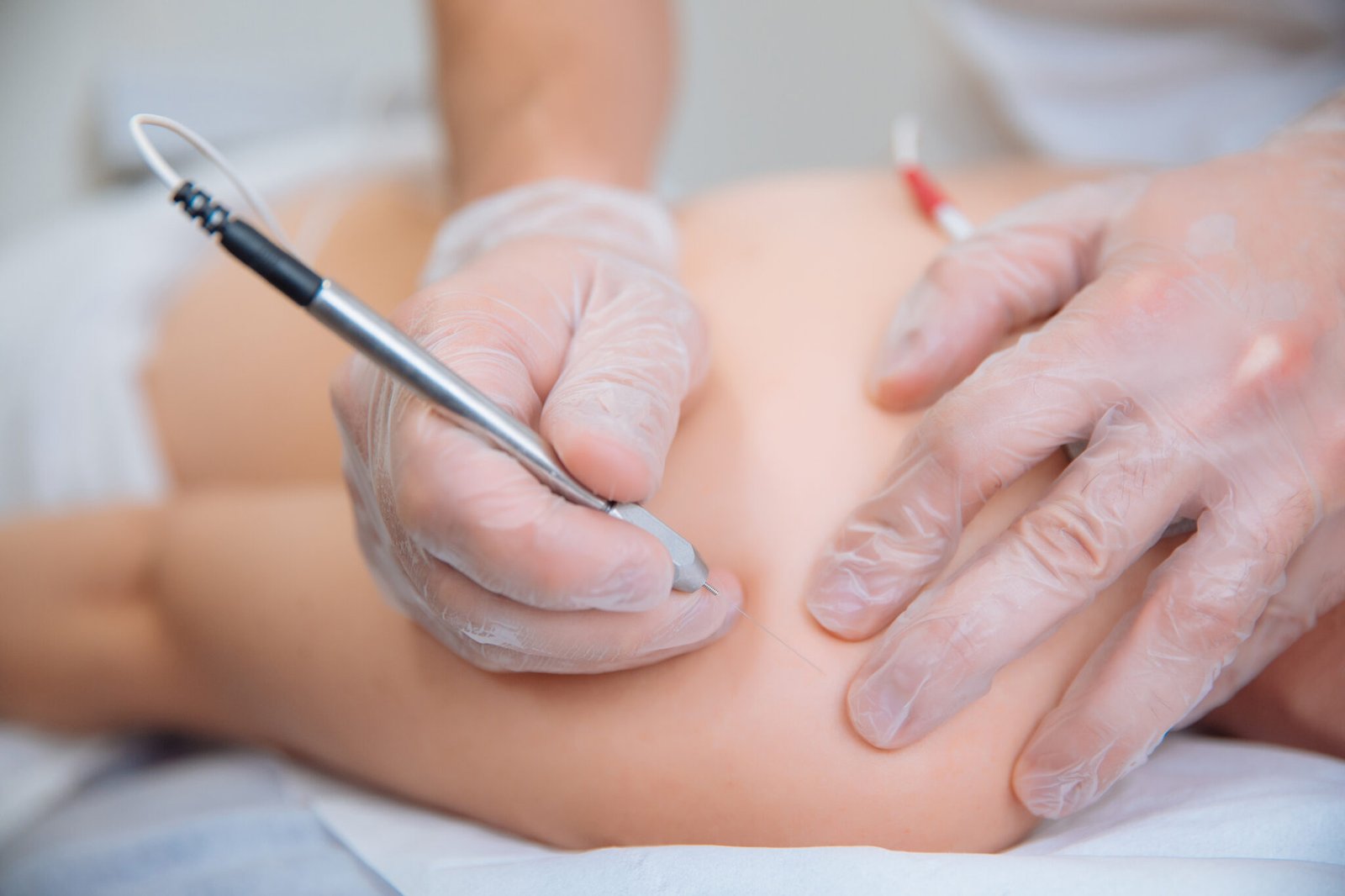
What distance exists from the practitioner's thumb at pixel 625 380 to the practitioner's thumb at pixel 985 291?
5.9 inches

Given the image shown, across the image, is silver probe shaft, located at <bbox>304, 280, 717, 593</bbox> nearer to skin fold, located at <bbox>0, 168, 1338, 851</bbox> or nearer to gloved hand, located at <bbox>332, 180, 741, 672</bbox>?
gloved hand, located at <bbox>332, 180, 741, 672</bbox>

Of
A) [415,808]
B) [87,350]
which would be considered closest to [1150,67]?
[415,808]

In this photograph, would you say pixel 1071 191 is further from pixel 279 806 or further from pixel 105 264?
pixel 105 264

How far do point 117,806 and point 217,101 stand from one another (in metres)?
1.23

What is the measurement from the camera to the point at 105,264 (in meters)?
1.09

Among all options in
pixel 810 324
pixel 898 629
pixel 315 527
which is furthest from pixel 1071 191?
pixel 315 527

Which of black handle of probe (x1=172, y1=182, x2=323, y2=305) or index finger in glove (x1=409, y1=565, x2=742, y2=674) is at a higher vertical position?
black handle of probe (x1=172, y1=182, x2=323, y2=305)

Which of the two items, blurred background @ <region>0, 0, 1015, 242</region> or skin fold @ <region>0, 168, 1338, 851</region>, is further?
blurred background @ <region>0, 0, 1015, 242</region>

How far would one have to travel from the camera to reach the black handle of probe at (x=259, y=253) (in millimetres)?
490

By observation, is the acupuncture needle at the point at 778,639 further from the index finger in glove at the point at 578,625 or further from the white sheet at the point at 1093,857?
the white sheet at the point at 1093,857

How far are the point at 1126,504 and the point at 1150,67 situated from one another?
82cm

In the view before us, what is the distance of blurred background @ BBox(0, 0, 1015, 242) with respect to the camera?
64.9 inches

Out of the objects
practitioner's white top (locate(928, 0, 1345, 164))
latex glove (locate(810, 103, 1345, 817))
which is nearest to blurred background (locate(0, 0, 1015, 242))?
practitioner's white top (locate(928, 0, 1345, 164))

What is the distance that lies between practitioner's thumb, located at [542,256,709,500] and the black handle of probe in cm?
15
